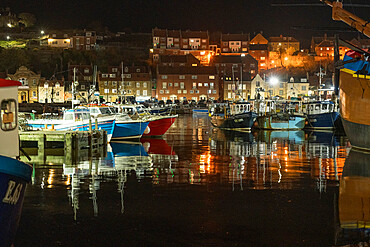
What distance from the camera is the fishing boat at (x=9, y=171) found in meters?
9.24

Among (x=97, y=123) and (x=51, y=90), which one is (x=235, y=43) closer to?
(x=51, y=90)

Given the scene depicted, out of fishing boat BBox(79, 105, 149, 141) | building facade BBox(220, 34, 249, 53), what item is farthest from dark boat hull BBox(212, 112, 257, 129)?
building facade BBox(220, 34, 249, 53)

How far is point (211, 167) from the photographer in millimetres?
21344

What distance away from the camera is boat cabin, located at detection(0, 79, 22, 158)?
Answer: 10.4 m

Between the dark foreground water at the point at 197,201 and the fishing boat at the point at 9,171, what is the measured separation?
123cm

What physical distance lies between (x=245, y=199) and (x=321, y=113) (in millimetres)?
35170

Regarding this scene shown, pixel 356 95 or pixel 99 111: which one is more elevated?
pixel 356 95

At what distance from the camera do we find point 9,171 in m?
9.23

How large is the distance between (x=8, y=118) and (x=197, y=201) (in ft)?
20.7

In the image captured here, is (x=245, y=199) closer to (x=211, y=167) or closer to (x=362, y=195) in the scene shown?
(x=362, y=195)

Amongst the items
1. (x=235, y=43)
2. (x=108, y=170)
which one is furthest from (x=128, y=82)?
(x=108, y=170)

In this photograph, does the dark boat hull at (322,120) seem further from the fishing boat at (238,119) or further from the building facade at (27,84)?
the building facade at (27,84)

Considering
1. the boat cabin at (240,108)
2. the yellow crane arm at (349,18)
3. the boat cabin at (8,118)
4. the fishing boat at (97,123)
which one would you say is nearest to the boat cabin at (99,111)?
the fishing boat at (97,123)

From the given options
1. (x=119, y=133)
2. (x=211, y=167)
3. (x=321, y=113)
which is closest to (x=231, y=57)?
(x=321, y=113)
